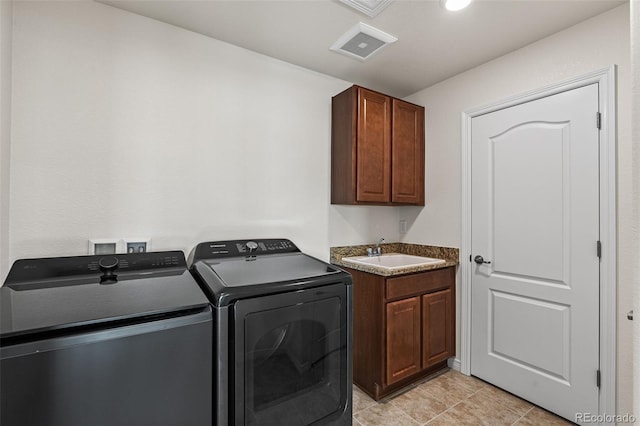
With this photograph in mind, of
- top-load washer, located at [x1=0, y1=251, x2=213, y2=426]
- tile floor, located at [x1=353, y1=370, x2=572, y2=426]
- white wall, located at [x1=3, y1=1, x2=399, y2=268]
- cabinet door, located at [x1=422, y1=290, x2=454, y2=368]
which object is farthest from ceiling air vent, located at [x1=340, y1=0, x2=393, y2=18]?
tile floor, located at [x1=353, y1=370, x2=572, y2=426]

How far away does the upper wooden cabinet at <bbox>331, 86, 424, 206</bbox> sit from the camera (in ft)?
7.81

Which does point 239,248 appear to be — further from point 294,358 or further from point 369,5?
point 369,5

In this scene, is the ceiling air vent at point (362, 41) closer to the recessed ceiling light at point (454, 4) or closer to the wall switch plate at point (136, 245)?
the recessed ceiling light at point (454, 4)

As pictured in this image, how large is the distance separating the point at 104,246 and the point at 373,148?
197 centimetres

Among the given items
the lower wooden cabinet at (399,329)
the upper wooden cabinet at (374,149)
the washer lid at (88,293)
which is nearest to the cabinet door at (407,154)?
the upper wooden cabinet at (374,149)

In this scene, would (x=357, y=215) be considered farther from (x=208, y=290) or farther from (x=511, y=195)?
(x=208, y=290)

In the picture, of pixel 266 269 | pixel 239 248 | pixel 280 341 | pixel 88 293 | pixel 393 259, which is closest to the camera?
pixel 88 293

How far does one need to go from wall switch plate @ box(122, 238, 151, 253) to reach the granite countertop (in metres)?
1.38

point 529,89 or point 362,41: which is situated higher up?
point 362,41

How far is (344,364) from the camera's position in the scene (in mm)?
1508

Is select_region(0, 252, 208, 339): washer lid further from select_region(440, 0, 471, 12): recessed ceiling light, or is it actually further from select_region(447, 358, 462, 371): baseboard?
select_region(447, 358, 462, 371): baseboard

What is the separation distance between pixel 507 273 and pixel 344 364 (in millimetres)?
1493

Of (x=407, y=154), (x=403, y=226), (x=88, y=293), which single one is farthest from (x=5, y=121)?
(x=403, y=226)

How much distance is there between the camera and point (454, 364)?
254cm
